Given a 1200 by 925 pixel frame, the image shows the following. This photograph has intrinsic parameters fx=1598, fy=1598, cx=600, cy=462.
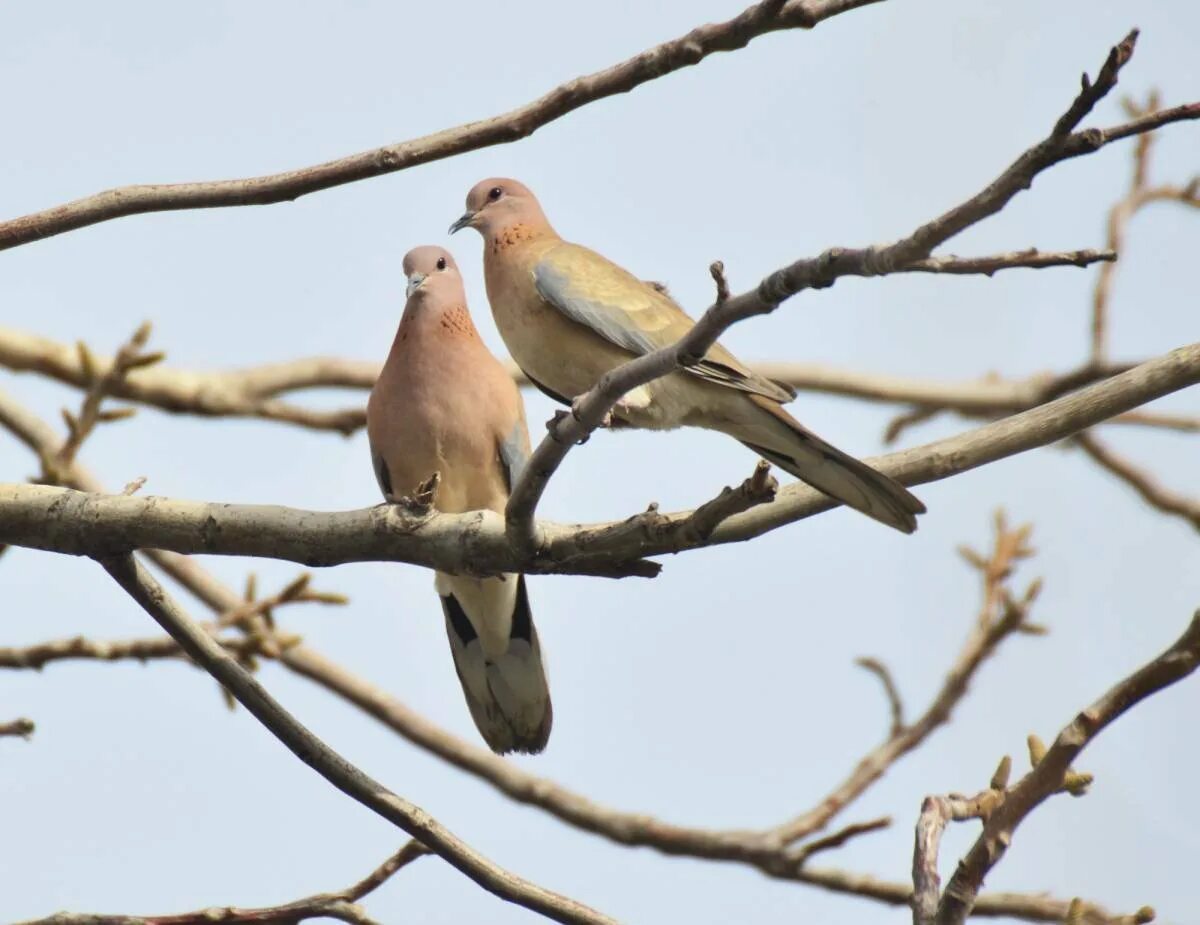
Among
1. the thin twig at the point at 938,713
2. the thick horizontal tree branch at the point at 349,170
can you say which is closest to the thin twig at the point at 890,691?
the thin twig at the point at 938,713

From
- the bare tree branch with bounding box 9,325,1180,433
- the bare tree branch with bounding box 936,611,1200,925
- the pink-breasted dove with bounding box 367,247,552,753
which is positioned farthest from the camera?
the bare tree branch with bounding box 9,325,1180,433

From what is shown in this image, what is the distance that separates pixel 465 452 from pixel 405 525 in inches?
46.7

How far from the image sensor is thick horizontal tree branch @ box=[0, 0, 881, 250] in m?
3.25

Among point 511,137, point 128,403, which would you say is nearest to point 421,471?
point 511,137

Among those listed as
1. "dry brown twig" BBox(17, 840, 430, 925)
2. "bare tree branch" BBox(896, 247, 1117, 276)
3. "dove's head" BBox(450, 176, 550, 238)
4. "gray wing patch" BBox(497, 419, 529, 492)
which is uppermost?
"dove's head" BBox(450, 176, 550, 238)

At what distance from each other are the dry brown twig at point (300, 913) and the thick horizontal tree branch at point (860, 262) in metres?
1.21

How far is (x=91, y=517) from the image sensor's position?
349 centimetres

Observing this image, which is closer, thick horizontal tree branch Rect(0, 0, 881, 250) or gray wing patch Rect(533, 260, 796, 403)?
thick horizontal tree branch Rect(0, 0, 881, 250)

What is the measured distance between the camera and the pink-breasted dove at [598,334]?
463cm

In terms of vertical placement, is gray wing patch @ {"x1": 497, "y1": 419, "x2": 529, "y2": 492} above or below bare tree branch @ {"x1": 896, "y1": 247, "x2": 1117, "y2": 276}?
above

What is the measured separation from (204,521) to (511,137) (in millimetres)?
1085

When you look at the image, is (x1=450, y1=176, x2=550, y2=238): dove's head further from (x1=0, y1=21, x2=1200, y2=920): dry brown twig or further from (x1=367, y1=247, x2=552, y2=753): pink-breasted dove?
(x1=0, y1=21, x2=1200, y2=920): dry brown twig

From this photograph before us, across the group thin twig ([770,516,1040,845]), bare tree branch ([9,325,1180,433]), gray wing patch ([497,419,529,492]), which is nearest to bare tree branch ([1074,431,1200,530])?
bare tree branch ([9,325,1180,433])

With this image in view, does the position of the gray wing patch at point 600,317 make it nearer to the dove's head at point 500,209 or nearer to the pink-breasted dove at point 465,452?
the pink-breasted dove at point 465,452
